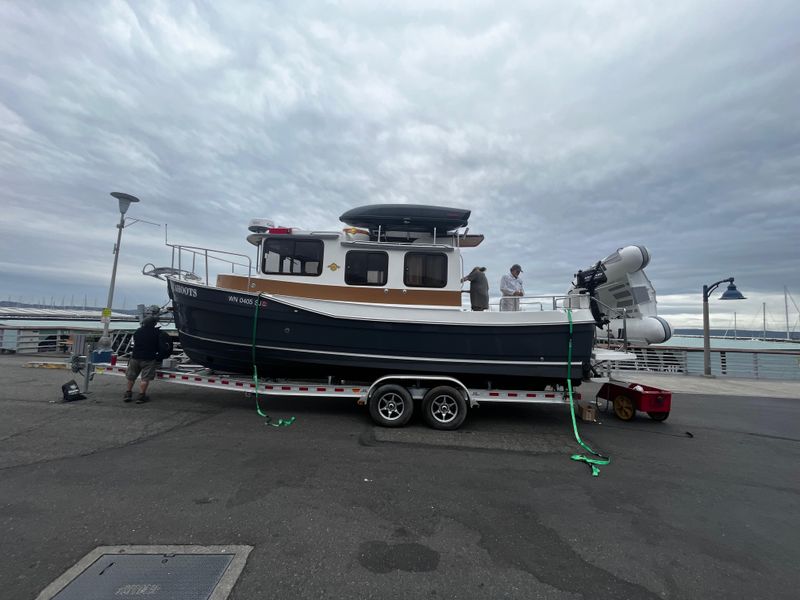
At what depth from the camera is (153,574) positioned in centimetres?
223

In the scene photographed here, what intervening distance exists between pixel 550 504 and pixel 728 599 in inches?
50.9

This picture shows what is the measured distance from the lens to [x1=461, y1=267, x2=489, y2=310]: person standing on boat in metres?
6.42

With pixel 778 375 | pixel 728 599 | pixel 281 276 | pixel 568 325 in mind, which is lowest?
pixel 728 599

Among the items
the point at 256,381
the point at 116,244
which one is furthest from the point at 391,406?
the point at 116,244

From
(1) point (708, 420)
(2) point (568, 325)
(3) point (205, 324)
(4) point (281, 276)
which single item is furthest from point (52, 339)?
(1) point (708, 420)

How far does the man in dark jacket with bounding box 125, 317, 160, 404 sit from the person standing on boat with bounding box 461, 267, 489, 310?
5.51 m

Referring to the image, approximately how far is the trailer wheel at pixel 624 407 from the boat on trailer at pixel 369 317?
1476mm

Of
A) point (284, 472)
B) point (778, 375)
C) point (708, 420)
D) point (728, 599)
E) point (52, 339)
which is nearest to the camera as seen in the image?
point (728, 599)

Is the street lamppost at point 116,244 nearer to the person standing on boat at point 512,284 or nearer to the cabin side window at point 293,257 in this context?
the cabin side window at point 293,257

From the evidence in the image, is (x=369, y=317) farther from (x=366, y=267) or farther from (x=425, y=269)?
(x=425, y=269)

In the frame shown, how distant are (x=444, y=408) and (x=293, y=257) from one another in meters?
3.61

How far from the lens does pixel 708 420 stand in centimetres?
683

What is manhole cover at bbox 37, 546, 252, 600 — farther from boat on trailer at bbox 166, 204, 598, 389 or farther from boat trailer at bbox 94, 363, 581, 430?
boat on trailer at bbox 166, 204, 598, 389

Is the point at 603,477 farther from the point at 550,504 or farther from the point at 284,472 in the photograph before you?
the point at 284,472
